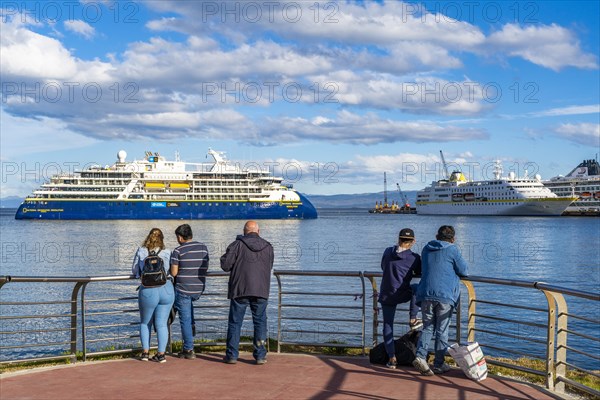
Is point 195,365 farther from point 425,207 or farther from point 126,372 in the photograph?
point 425,207

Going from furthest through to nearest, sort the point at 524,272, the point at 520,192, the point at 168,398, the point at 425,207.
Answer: the point at 425,207 → the point at 520,192 → the point at 524,272 → the point at 168,398

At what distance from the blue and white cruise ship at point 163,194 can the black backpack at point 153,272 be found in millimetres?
97845

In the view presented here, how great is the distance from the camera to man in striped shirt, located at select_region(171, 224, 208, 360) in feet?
23.9

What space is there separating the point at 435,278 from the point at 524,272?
3103cm

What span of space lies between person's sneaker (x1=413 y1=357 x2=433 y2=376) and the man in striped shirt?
8.16ft

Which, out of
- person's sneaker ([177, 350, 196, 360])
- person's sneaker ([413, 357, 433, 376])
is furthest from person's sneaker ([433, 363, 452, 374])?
person's sneaker ([177, 350, 196, 360])

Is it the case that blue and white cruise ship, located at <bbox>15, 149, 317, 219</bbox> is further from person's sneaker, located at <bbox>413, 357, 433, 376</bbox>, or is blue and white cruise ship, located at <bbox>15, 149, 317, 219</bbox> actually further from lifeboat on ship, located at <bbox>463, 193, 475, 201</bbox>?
person's sneaker, located at <bbox>413, 357, 433, 376</bbox>

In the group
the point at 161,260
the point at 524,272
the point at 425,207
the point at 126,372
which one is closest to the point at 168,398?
the point at 126,372

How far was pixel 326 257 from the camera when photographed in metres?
43.4

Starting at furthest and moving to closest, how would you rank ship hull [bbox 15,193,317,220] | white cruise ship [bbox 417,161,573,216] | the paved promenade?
white cruise ship [bbox 417,161,573,216] < ship hull [bbox 15,193,317,220] < the paved promenade

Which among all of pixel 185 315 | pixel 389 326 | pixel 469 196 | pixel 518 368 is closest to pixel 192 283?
pixel 185 315

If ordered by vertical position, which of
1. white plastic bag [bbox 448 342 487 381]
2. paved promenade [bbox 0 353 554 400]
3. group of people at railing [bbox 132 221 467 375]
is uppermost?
group of people at railing [bbox 132 221 467 375]

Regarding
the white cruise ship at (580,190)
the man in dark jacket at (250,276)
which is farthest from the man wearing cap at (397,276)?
the white cruise ship at (580,190)

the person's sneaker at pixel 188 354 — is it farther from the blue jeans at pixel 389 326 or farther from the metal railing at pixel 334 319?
the blue jeans at pixel 389 326
